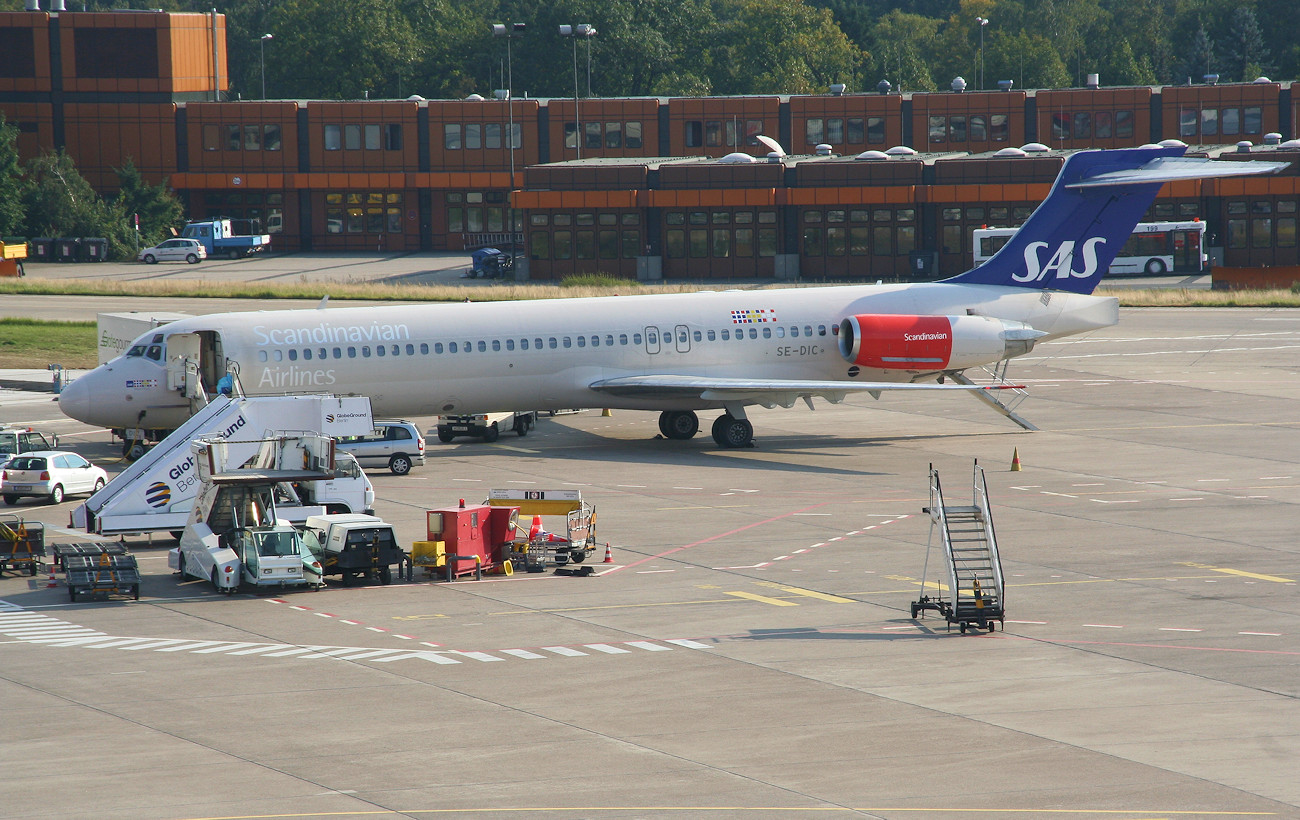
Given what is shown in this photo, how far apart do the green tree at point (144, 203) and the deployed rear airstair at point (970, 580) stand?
97.1 metres

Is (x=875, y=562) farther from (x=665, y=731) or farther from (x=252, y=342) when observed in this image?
(x=252, y=342)

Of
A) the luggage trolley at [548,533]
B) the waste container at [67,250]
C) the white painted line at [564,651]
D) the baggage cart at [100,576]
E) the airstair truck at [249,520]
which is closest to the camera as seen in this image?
the white painted line at [564,651]

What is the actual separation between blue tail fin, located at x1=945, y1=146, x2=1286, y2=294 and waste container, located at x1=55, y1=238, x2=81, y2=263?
82406mm

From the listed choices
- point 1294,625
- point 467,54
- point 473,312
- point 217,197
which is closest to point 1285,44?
point 467,54

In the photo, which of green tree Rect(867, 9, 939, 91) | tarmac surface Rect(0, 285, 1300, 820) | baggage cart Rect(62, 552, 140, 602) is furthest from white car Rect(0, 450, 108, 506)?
green tree Rect(867, 9, 939, 91)

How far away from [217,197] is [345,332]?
81455mm

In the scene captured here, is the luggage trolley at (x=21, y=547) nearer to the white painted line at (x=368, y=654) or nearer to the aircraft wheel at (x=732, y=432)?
the white painted line at (x=368, y=654)

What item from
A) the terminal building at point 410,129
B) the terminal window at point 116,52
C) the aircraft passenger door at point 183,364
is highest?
the terminal window at point 116,52

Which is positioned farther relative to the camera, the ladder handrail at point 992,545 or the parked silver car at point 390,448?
the parked silver car at point 390,448

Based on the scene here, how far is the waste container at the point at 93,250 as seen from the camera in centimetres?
11062

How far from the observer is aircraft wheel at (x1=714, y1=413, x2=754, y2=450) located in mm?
44688

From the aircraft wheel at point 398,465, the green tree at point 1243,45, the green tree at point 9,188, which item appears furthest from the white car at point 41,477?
the green tree at point 1243,45

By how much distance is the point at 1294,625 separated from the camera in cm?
2478

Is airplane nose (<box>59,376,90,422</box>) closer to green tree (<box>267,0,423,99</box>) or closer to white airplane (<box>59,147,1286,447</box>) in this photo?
white airplane (<box>59,147,1286,447</box>)
